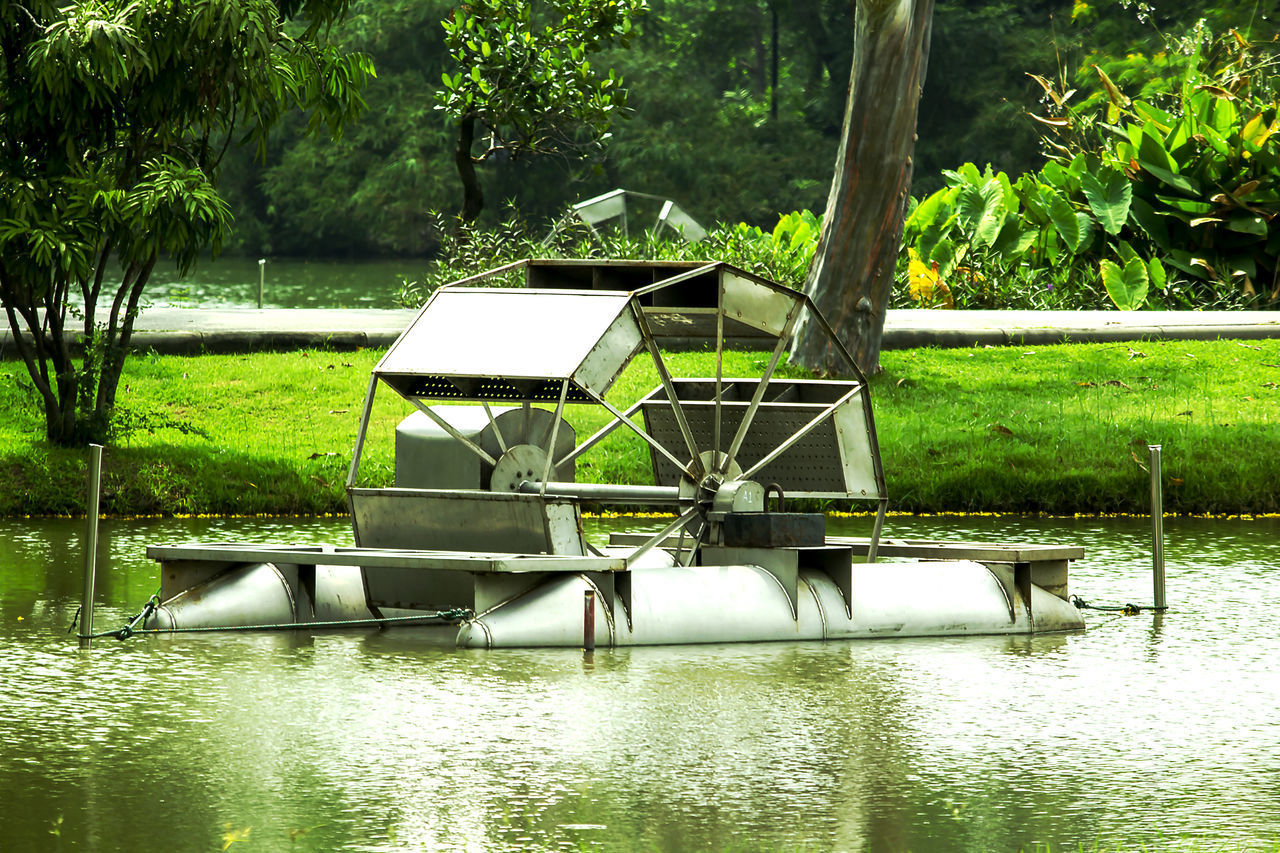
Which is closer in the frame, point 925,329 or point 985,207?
point 925,329

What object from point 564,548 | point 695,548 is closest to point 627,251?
point 695,548

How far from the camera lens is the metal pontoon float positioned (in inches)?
349

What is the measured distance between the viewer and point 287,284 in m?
42.1

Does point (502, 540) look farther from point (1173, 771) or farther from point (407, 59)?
point (407, 59)

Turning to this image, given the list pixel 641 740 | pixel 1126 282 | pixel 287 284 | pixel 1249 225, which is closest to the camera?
pixel 641 740

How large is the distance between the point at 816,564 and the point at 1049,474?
514cm

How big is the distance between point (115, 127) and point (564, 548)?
6.72 metres

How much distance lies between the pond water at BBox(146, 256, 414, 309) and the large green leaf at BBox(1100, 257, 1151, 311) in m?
11.0

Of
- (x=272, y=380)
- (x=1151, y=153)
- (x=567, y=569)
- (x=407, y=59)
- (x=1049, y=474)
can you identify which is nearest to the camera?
(x=567, y=569)

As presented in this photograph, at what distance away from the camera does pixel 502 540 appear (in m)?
9.23

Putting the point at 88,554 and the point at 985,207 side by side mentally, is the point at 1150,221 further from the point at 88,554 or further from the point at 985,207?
the point at 88,554

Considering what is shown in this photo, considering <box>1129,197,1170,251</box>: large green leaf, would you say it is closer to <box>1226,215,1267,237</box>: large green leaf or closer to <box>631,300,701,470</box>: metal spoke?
Result: <box>1226,215,1267,237</box>: large green leaf

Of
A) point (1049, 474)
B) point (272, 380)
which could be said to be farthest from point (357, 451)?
point (272, 380)

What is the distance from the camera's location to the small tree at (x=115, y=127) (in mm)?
12570
